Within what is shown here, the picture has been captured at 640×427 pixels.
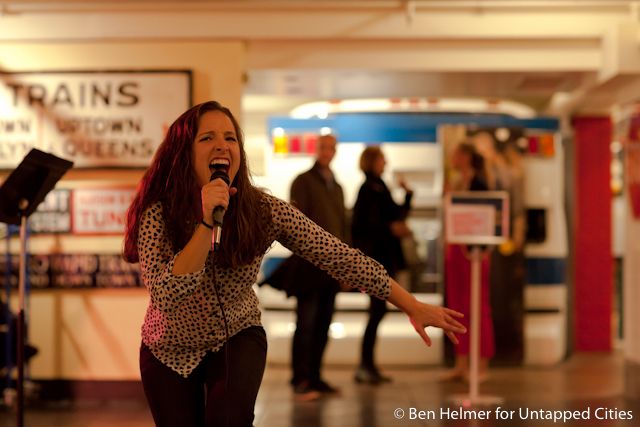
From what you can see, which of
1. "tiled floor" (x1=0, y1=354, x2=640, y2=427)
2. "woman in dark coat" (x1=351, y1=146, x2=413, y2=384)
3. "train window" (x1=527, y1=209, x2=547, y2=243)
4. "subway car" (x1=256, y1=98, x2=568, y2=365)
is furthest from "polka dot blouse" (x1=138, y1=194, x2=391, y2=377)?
"train window" (x1=527, y1=209, x2=547, y2=243)

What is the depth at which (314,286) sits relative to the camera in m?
5.37

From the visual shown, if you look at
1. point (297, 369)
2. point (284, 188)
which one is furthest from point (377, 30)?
point (297, 369)

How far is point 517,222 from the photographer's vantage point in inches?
266

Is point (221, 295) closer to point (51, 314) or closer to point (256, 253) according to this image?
point (256, 253)

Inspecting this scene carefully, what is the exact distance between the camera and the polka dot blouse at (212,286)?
2.30m

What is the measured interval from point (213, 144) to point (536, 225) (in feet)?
16.2

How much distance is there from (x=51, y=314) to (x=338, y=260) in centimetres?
343

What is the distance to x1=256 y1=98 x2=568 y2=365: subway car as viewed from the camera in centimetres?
676

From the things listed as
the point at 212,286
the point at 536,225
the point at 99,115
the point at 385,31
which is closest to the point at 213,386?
the point at 212,286

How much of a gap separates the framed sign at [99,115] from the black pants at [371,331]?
1.85 meters

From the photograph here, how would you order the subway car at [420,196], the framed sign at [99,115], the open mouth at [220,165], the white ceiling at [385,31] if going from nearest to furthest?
the open mouth at [220,165] → the framed sign at [99,115] → the white ceiling at [385,31] → the subway car at [420,196]

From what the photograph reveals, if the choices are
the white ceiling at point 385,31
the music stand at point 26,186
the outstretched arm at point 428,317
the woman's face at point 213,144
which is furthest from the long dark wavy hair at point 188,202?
the white ceiling at point 385,31

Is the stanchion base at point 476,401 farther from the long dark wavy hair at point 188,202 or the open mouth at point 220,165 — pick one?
the open mouth at point 220,165

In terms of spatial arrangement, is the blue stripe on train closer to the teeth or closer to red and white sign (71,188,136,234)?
red and white sign (71,188,136,234)
